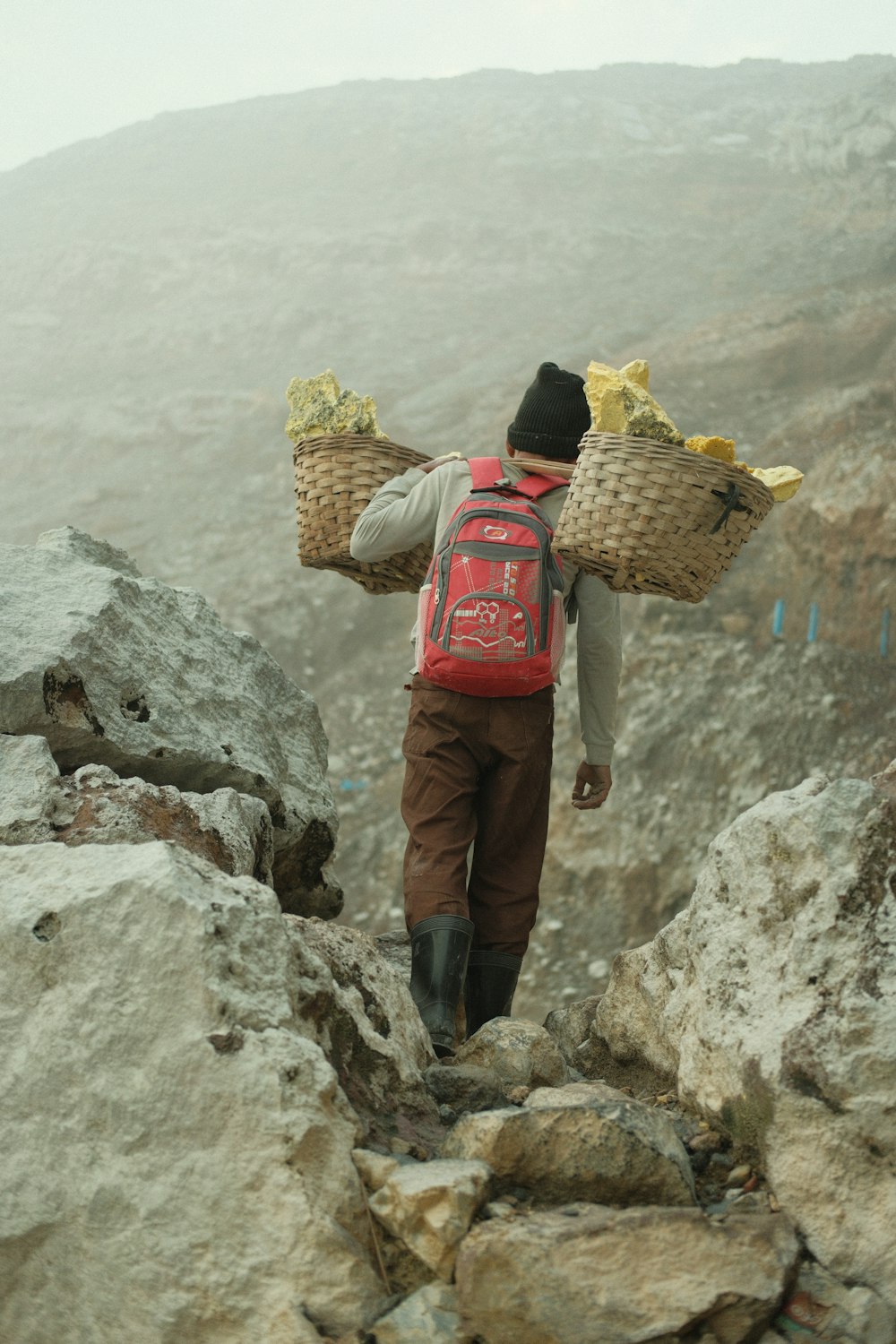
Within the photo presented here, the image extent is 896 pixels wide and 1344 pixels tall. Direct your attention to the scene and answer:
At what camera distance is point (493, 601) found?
10.5 ft

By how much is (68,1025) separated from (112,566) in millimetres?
2400

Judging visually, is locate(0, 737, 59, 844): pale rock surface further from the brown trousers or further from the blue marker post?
the blue marker post

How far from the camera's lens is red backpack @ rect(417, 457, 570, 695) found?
10.6 ft

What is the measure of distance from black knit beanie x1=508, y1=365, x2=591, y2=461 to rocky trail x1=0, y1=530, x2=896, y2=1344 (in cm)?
137

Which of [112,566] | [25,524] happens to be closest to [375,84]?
[25,524]

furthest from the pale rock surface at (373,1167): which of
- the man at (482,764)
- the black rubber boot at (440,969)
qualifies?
the man at (482,764)

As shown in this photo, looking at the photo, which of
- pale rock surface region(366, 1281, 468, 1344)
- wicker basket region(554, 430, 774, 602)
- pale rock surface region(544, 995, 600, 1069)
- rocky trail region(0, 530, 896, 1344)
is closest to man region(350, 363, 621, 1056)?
pale rock surface region(544, 995, 600, 1069)

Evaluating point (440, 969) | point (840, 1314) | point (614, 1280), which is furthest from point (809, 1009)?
point (440, 969)

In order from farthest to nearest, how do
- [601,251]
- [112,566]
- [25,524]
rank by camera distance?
1. [601,251]
2. [25,524]
3. [112,566]

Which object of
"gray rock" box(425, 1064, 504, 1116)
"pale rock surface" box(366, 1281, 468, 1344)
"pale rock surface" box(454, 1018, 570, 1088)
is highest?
"pale rock surface" box(366, 1281, 468, 1344)

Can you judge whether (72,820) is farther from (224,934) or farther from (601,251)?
(601,251)

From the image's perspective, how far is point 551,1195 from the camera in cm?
212

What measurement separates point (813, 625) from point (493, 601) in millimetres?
6861

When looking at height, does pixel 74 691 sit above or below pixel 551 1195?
above
